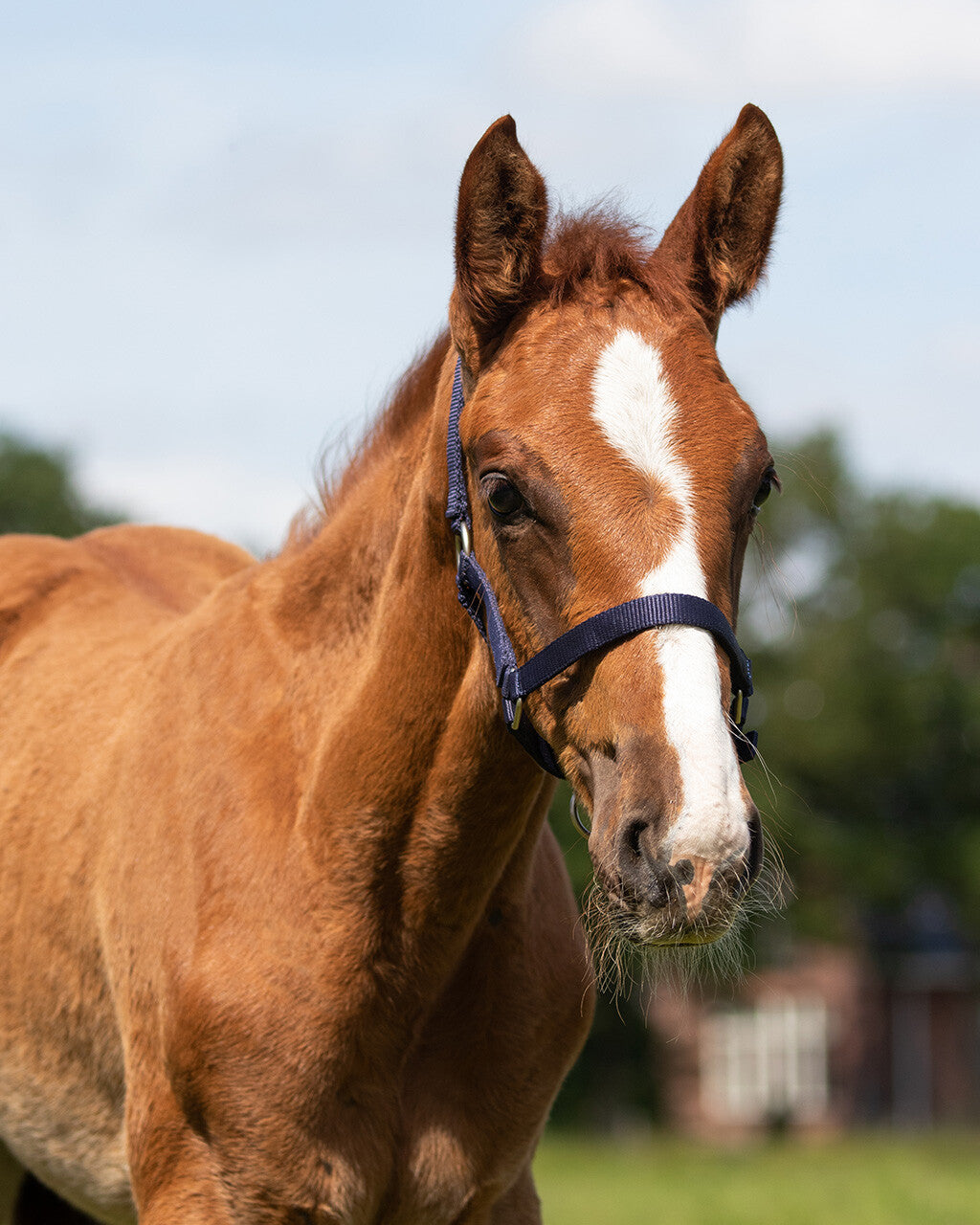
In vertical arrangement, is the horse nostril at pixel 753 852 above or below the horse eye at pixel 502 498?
below

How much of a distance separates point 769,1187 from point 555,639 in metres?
14.6

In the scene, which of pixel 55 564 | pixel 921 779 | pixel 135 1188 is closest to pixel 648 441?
pixel 135 1188

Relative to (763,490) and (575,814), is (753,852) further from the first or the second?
(763,490)

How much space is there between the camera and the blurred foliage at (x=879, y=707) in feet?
137

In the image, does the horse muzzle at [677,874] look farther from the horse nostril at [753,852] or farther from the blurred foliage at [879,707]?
the blurred foliage at [879,707]

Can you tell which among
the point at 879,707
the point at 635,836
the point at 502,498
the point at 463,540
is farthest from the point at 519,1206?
the point at 879,707

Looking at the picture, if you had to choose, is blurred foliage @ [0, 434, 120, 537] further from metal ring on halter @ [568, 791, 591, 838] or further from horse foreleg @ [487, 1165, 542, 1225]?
metal ring on halter @ [568, 791, 591, 838]

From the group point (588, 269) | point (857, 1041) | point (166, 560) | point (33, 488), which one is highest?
point (588, 269)

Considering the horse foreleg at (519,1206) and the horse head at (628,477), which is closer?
the horse head at (628,477)

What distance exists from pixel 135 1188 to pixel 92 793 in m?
1.12

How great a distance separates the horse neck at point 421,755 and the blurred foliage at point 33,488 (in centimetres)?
1908

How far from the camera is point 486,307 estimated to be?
3.31 metres

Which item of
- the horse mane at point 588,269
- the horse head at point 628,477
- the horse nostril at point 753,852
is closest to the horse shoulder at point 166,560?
the horse mane at point 588,269

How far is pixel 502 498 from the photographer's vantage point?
10.1 feet
